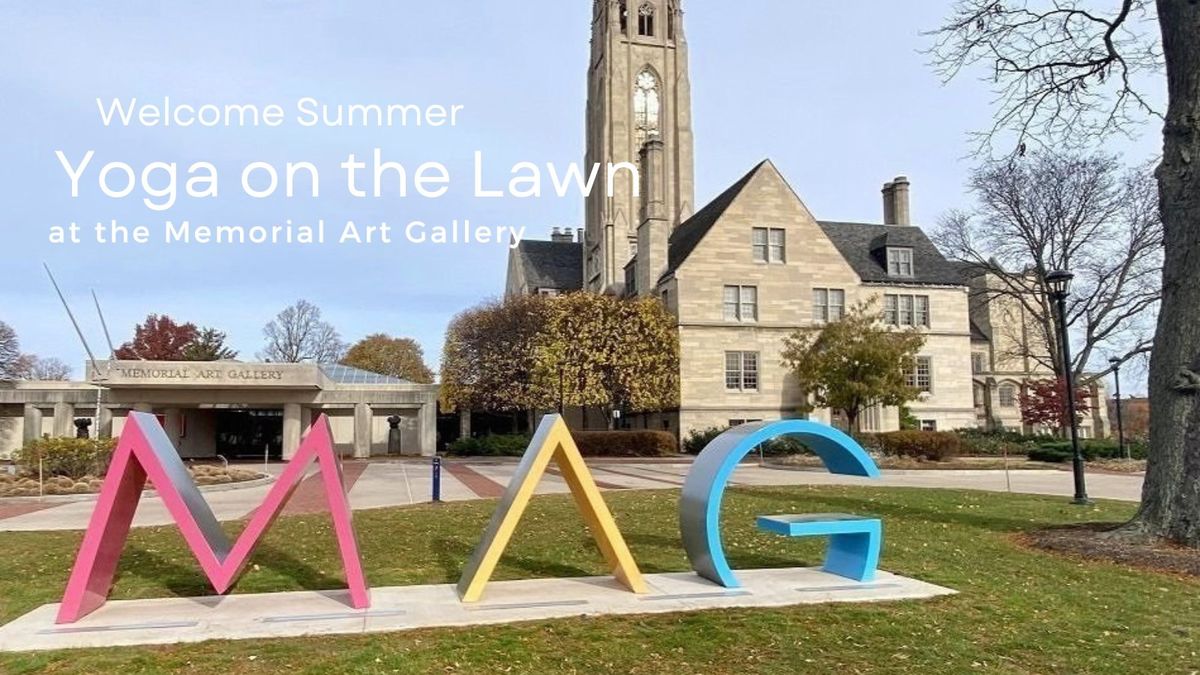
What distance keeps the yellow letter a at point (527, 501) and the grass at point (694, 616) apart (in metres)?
1.01

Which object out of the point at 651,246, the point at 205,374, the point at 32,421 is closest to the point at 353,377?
the point at 205,374

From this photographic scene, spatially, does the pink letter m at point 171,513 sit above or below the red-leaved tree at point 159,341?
below

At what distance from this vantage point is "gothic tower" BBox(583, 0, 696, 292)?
67.6 m

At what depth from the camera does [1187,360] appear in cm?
1117

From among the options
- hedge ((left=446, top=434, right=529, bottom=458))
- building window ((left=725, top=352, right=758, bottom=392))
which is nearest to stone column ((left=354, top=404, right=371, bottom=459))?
hedge ((left=446, top=434, right=529, bottom=458))

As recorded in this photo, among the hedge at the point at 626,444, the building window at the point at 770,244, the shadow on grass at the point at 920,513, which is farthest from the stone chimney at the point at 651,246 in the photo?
the shadow on grass at the point at 920,513

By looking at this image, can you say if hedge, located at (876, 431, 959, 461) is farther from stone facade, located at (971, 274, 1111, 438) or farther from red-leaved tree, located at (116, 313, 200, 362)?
red-leaved tree, located at (116, 313, 200, 362)

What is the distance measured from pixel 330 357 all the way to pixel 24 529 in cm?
6760

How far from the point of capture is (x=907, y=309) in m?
50.4

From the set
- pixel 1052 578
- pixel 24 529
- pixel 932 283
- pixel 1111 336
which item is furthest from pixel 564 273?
pixel 1052 578

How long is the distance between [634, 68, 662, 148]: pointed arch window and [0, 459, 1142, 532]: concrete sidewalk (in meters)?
42.5

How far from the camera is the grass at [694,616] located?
6.32 metres

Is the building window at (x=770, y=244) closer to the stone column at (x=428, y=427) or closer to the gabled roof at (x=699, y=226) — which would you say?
the gabled roof at (x=699, y=226)

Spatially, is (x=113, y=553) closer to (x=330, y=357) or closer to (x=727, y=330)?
(x=727, y=330)
